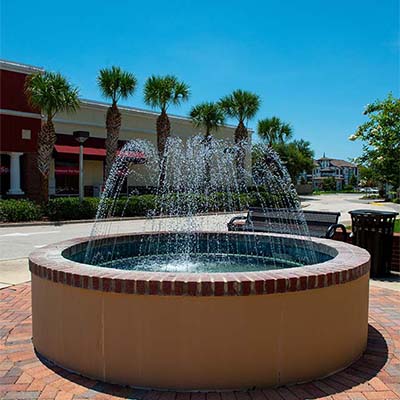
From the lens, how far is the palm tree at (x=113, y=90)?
24.5 meters

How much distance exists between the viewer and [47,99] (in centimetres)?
2036

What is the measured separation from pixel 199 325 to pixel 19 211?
17264 millimetres

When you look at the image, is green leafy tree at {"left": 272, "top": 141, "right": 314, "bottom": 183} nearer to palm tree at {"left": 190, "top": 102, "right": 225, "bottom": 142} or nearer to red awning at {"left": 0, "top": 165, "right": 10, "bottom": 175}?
palm tree at {"left": 190, "top": 102, "right": 225, "bottom": 142}

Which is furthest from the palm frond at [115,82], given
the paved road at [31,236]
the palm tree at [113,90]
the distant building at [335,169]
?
the distant building at [335,169]

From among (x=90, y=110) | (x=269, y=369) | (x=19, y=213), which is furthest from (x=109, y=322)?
(x=90, y=110)

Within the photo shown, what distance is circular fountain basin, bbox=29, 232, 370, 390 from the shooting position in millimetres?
3295

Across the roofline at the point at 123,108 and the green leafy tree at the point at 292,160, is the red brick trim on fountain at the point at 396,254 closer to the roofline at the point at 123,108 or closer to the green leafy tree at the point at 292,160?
the roofline at the point at 123,108

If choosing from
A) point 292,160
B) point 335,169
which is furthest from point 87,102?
point 335,169

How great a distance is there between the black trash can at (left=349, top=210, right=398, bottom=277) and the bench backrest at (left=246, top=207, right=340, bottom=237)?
1.21 metres

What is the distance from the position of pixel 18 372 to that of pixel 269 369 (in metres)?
2.08

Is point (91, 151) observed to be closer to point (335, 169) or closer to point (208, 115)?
point (208, 115)

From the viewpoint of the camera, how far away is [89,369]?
3.56 meters

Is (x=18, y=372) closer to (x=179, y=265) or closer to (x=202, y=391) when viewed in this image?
(x=202, y=391)

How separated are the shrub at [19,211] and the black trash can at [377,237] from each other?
15.0 metres
